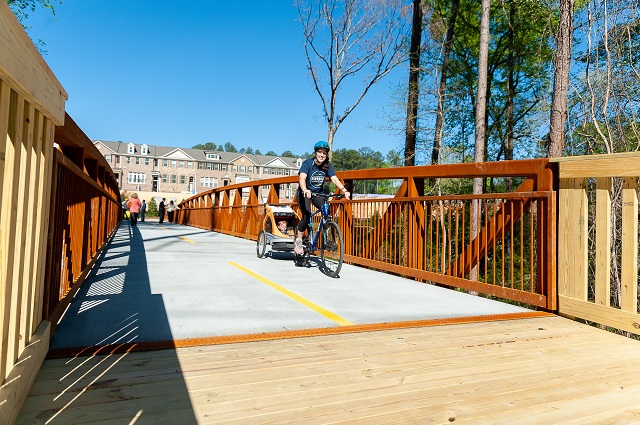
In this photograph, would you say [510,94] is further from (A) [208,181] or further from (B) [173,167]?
(B) [173,167]

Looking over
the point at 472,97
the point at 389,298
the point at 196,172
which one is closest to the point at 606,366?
the point at 389,298

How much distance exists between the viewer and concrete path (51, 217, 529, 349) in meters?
2.86

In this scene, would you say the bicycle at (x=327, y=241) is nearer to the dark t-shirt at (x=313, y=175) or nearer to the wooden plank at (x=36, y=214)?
the dark t-shirt at (x=313, y=175)

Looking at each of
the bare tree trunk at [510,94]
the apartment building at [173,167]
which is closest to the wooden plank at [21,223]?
the bare tree trunk at [510,94]

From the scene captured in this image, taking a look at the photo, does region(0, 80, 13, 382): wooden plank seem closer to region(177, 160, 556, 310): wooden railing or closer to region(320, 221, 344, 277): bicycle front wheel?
region(177, 160, 556, 310): wooden railing

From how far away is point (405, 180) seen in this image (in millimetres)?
5656

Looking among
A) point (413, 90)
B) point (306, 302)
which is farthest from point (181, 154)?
point (306, 302)

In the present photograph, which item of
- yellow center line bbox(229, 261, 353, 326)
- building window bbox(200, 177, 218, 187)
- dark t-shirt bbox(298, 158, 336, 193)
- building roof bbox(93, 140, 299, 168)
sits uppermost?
building roof bbox(93, 140, 299, 168)

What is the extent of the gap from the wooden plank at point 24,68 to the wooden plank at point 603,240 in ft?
11.6

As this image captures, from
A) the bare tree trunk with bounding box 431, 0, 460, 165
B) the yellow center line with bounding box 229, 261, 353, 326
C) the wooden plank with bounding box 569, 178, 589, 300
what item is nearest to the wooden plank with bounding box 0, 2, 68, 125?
the yellow center line with bounding box 229, 261, 353, 326

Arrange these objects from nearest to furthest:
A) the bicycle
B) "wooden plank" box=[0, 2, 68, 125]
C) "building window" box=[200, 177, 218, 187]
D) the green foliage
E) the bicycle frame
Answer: "wooden plank" box=[0, 2, 68, 125], the bicycle, the bicycle frame, the green foliage, "building window" box=[200, 177, 218, 187]

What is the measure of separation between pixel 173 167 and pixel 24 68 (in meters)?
76.5

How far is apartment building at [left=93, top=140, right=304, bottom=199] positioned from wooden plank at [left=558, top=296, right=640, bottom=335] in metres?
67.0

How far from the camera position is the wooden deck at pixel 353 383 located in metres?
1.70
